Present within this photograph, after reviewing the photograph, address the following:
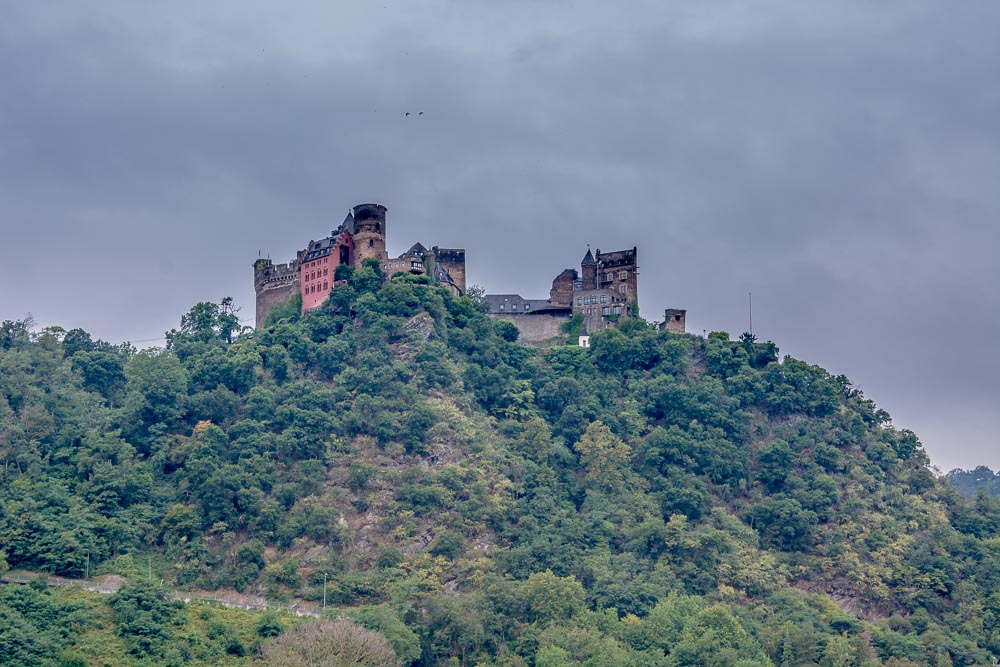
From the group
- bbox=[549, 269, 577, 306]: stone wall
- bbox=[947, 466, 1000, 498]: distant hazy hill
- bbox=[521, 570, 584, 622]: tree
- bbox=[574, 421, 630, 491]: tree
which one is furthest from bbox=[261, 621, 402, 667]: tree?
bbox=[947, 466, 1000, 498]: distant hazy hill

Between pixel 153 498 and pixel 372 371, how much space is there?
15.4 metres

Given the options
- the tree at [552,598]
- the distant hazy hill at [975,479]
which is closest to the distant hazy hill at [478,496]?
the tree at [552,598]

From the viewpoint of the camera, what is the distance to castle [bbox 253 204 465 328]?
10194 cm

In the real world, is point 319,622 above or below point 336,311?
below

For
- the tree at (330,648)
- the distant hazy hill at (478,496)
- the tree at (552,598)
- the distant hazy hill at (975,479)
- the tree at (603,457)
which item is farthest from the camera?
the distant hazy hill at (975,479)

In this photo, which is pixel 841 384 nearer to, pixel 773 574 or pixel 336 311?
pixel 773 574

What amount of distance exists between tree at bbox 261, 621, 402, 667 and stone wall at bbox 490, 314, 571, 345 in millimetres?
36692

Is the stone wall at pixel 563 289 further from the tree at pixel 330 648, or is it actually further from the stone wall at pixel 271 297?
the tree at pixel 330 648

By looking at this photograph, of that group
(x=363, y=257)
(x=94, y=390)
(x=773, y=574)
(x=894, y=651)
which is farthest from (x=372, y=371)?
(x=894, y=651)

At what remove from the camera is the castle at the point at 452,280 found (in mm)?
102312

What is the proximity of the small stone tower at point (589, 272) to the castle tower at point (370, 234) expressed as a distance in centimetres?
1520

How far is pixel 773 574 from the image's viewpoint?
86438 millimetres

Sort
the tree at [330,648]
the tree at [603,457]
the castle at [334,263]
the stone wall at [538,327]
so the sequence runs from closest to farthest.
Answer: the tree at [330,648] < the tree at [603,457] < the castle at [334,263] < the stone wall at [538,327]

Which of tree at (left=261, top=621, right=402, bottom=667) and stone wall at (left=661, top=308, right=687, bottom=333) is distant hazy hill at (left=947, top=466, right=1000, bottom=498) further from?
tree at (left=261, top=621, right=402, bottom=667)
